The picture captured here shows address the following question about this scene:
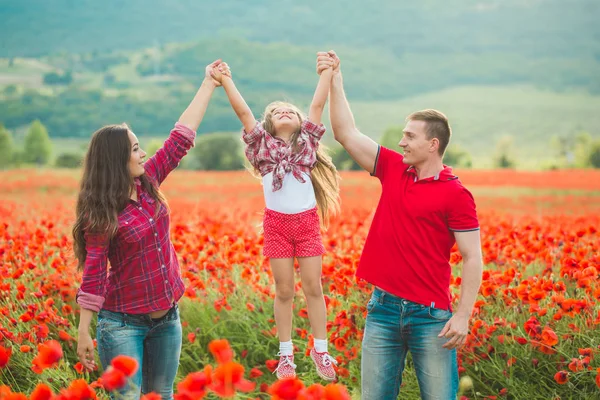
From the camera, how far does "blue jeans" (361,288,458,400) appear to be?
10.6ft

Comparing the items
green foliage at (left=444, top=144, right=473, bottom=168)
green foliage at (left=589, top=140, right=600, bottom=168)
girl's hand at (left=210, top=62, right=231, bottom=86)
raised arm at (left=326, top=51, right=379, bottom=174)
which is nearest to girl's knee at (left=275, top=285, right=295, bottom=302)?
raised arm at (left=326, top=51, right=379, bottom=174)

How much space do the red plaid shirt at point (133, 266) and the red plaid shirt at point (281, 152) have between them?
71 centimetres

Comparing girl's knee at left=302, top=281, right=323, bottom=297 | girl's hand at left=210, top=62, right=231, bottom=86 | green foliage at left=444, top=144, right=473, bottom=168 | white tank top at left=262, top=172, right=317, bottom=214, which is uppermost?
girl's hand at left=210, top=62, right=231, bottom=86

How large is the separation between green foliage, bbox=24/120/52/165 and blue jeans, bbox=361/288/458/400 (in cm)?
3773

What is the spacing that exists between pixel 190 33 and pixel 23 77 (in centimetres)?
5125

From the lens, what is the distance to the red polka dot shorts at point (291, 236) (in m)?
3.75

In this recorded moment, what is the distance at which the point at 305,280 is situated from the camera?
3830mm

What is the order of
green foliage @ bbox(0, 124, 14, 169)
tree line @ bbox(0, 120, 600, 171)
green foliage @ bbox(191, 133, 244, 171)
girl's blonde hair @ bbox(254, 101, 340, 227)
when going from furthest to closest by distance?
1. green foliage @ bbox(0, 124, 14, 169)
2. tree line @ bbox(0, 120, 600, 171)
3. green foliage @ bbox(191, 133, 244, 171)
4. girl's blonde hair @ bbox(254, 101, 340, 227)

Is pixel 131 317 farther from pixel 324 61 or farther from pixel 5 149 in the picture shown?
pixel 5 149

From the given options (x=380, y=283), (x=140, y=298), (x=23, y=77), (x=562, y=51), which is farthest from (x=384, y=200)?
(x=562, y=51)

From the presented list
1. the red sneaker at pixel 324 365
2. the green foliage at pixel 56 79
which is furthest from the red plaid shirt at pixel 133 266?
the green foliage at pixel 56 79

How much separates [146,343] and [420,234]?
1510 millimetres

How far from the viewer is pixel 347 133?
11.6 feet

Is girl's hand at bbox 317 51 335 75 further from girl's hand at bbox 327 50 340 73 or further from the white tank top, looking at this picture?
the white tank top
